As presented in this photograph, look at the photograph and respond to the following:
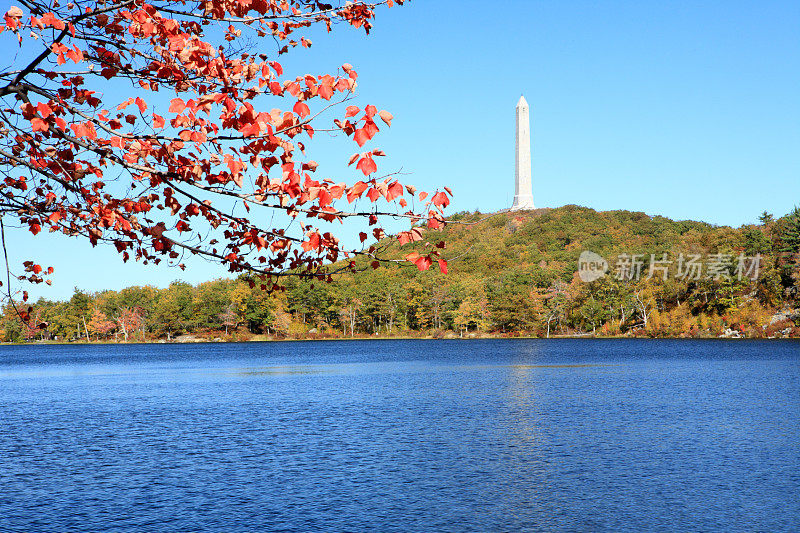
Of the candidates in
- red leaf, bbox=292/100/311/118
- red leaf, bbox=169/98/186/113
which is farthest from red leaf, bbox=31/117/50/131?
red leaf, bbox=292/100/311/118

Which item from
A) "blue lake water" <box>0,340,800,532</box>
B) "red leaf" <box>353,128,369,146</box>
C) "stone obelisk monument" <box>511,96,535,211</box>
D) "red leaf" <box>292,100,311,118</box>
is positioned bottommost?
"blue lake water" <box>0,340,800,532</box>

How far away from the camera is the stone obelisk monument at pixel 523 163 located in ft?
577

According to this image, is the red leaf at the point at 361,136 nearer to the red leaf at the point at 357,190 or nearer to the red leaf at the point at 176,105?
the red leaf at the point at 357,190

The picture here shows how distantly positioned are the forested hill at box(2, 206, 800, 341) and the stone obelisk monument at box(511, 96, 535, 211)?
10534mm

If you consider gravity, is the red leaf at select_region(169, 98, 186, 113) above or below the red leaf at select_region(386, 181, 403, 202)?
above

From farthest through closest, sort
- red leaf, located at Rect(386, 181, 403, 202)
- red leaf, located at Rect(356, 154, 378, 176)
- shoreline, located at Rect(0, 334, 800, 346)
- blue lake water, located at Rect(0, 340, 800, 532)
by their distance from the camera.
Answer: shoreline, located at Rect(0, 334, 800, 346) → blue lake water, located at Rect(0, 340, 800, 532) → red leaf, located at Rect(386, 181, 403, 202) → red leaf, located at Rect(356, 154, 378, 176)

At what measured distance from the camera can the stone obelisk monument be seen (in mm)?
175750

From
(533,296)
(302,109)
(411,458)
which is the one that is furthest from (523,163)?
(302,109)

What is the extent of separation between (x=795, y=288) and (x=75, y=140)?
121m

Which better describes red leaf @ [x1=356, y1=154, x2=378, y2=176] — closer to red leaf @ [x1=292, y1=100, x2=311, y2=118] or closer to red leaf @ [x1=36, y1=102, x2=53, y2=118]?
red leaf @ [x1=292, y1=100, x2=311, y2=118]

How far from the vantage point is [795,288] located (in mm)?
107875

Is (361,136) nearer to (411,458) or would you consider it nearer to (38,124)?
(38,124)

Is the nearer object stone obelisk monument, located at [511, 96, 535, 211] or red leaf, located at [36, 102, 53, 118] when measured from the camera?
red leaf, located at [36, 102, 53, 118]

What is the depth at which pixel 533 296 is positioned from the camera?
131 metres
